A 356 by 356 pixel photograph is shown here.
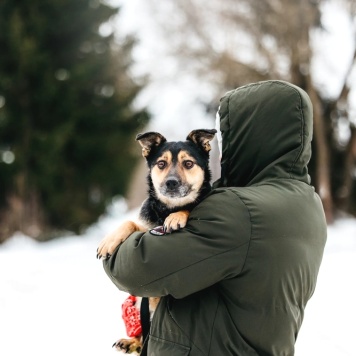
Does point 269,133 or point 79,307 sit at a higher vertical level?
point 269,133

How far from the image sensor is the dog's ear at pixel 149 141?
122 inches

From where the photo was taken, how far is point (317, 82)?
17922mm

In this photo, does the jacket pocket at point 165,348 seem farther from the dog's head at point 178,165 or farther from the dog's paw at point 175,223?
the dog's head at point 178,165

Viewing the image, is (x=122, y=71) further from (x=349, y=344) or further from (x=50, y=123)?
(x=349, y=344)

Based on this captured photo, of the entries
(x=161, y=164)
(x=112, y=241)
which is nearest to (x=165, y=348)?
(x=112, y=241)

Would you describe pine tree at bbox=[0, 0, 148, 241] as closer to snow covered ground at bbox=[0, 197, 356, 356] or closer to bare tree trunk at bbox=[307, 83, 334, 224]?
snow covered ground at bbox=[0, 197, 356, 356]

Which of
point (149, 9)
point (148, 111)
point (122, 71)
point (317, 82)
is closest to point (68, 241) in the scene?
point (148, 111)

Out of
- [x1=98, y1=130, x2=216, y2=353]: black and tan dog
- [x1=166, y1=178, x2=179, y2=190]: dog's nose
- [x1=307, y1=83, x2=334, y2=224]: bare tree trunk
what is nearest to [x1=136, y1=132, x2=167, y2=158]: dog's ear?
[x1=98, y1=130, x2=216, y2=353]: black and tan dog

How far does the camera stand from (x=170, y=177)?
3.12m

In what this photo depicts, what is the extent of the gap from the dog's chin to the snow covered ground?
7.52ft

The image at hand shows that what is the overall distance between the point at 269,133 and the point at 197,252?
615 mm

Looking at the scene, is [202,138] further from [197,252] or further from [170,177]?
[197,252]

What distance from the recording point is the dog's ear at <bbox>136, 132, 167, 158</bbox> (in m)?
3.11

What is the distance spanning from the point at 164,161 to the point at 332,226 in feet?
49.7
